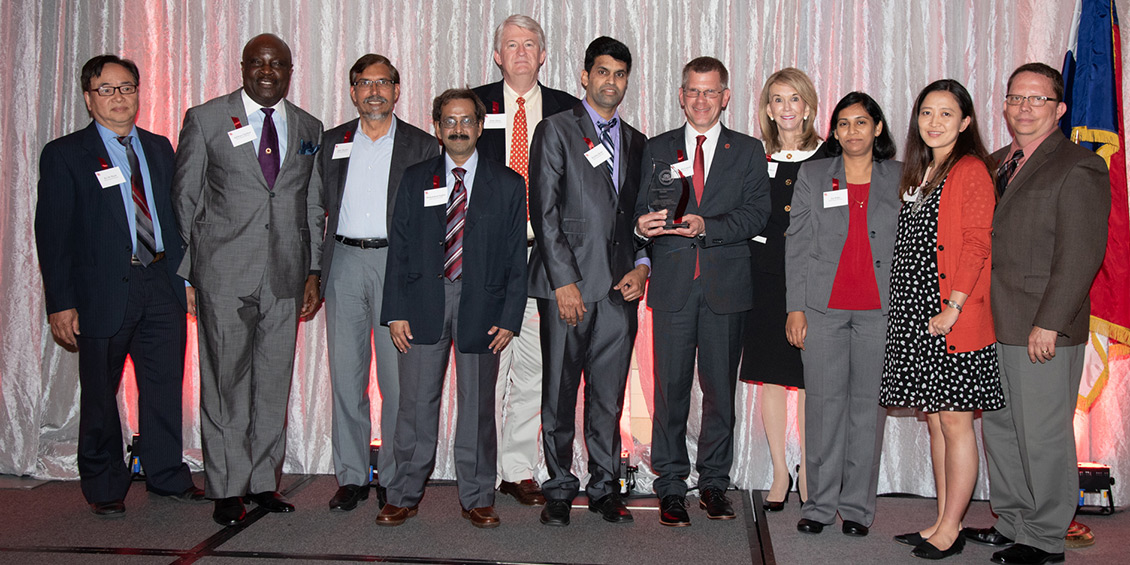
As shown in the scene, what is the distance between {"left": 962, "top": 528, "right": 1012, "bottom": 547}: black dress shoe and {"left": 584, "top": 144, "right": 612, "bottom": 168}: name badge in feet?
6.86

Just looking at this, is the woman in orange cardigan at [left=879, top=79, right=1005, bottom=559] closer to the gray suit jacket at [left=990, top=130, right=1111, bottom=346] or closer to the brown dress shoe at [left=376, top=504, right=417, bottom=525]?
the gray suit jacket at [left=990, top=130, right=1111, bottom=346]

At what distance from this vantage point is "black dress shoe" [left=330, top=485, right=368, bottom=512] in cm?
382

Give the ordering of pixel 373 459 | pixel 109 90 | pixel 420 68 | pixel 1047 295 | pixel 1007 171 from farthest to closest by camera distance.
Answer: pixel 420 68 → pixel 373 459 → pixel 109 90 → pixel 1007 171 → pixel 1047 295

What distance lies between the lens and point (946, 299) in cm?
316

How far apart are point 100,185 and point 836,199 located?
3215mm

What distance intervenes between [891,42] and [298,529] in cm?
363

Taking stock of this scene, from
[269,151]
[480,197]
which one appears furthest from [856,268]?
[269,151]

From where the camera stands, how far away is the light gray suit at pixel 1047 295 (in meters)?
3.11

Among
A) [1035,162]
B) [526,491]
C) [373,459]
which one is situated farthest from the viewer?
[373,459]

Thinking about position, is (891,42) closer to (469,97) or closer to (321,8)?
(469,97)

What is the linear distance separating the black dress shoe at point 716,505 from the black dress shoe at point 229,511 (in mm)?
1989

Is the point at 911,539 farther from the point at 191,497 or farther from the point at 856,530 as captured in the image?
the point at 191,497

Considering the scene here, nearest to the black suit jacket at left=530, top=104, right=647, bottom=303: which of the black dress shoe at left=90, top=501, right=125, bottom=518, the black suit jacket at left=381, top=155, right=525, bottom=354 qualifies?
the black suit jacket at left=381, top=155, right=525, bottom=354

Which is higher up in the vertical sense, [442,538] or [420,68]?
[420,68]
